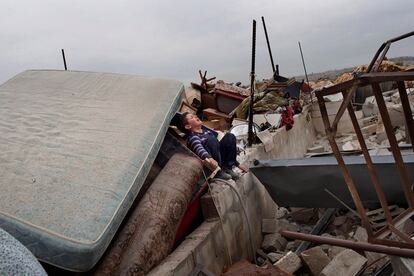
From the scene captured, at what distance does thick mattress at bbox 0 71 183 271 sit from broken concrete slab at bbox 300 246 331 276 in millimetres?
1605

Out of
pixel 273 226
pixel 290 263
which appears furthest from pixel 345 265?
pixel 273 226

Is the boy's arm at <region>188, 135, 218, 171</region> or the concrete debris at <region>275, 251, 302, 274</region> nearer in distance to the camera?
the concrete debris at <region>275, 251, 302, 274</region>

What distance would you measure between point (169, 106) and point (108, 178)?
116 centimetres

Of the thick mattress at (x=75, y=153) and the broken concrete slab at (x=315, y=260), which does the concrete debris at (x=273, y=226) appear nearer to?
the broken concrete slab at (x=315, y=260)

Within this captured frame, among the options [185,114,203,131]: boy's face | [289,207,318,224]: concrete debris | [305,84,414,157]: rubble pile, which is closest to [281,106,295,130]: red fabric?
[305,84,414,157]: rubble pile

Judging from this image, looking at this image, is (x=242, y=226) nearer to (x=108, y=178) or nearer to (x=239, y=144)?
(x=108, y=178)

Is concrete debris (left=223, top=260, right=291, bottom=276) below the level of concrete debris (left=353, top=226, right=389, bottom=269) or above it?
above

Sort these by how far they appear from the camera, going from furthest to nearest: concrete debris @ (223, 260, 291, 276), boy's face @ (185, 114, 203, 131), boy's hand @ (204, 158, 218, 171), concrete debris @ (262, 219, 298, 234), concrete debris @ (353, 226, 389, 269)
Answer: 1. concrete debris @ (262, 219, 298, 234)
2. boy's face @ (185, 114, 203, 131)
3. boy's hand @ (204, 158, 218, 171)
4. concrete debris @ (353, 226, 389, 269)
5. concrete debris @ (223, 260, 291, 276)

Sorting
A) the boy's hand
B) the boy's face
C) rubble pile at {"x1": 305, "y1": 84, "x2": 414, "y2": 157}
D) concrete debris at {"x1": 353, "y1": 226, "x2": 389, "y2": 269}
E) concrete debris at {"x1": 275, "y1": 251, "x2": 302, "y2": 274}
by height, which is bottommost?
rubble pile at {"x1": 305, "y1": 84, "x2": 414, "y2": 157}

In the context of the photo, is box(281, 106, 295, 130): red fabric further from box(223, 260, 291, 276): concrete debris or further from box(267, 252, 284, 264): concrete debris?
box(223, 260, 291, 276): concrete debris

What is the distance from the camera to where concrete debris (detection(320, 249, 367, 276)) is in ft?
9.78

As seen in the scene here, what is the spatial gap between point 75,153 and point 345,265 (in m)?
2.28

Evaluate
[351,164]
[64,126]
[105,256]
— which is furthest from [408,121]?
[64,126]

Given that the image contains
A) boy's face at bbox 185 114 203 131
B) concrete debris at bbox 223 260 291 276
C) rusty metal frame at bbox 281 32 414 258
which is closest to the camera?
rusty metal frame at bbox 281 32 414 258
